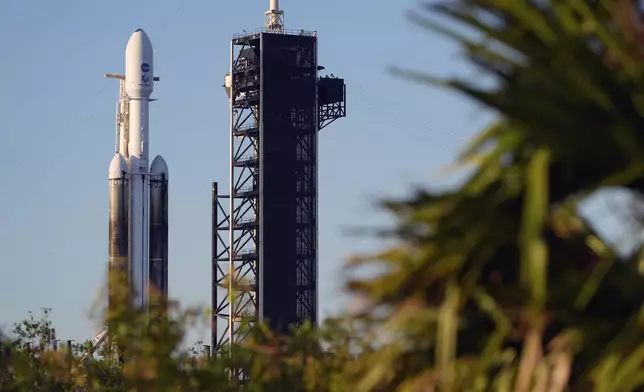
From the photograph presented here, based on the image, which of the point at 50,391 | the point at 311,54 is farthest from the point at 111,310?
the point at 311,54

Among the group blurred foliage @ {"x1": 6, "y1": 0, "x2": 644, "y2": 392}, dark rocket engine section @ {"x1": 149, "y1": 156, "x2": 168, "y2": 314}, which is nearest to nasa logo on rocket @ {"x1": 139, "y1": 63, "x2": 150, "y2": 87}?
dark rocket engine section @ {"x1": 149, "y1": 156, "x2": 168, "y2": 314}

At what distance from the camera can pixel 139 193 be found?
99438mm

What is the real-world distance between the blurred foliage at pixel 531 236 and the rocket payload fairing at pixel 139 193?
89.7 m

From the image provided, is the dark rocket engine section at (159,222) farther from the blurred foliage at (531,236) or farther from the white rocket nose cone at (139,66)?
the blurred foliage at (531,236)

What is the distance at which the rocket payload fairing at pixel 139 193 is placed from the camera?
97.4 metres

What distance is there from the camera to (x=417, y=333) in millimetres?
6785

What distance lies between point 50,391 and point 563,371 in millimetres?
5936

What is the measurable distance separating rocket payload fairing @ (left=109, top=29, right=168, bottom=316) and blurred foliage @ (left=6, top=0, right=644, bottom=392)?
89.7 meters

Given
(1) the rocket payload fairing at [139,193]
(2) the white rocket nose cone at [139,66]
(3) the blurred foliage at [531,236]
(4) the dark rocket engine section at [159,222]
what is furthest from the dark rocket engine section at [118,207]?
(3) the blurred foliage at [531,236]

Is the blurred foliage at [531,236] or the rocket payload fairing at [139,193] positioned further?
the rocket payload fairing at [139,193]

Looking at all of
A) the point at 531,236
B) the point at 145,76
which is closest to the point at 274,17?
the point at 145,76

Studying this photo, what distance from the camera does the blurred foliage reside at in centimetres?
632

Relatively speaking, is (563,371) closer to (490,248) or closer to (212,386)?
(490,248)

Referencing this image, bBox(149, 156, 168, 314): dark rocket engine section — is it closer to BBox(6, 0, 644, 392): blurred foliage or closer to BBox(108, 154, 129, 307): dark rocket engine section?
BBox(108, 154, 129, 307): dark rocket engine section
